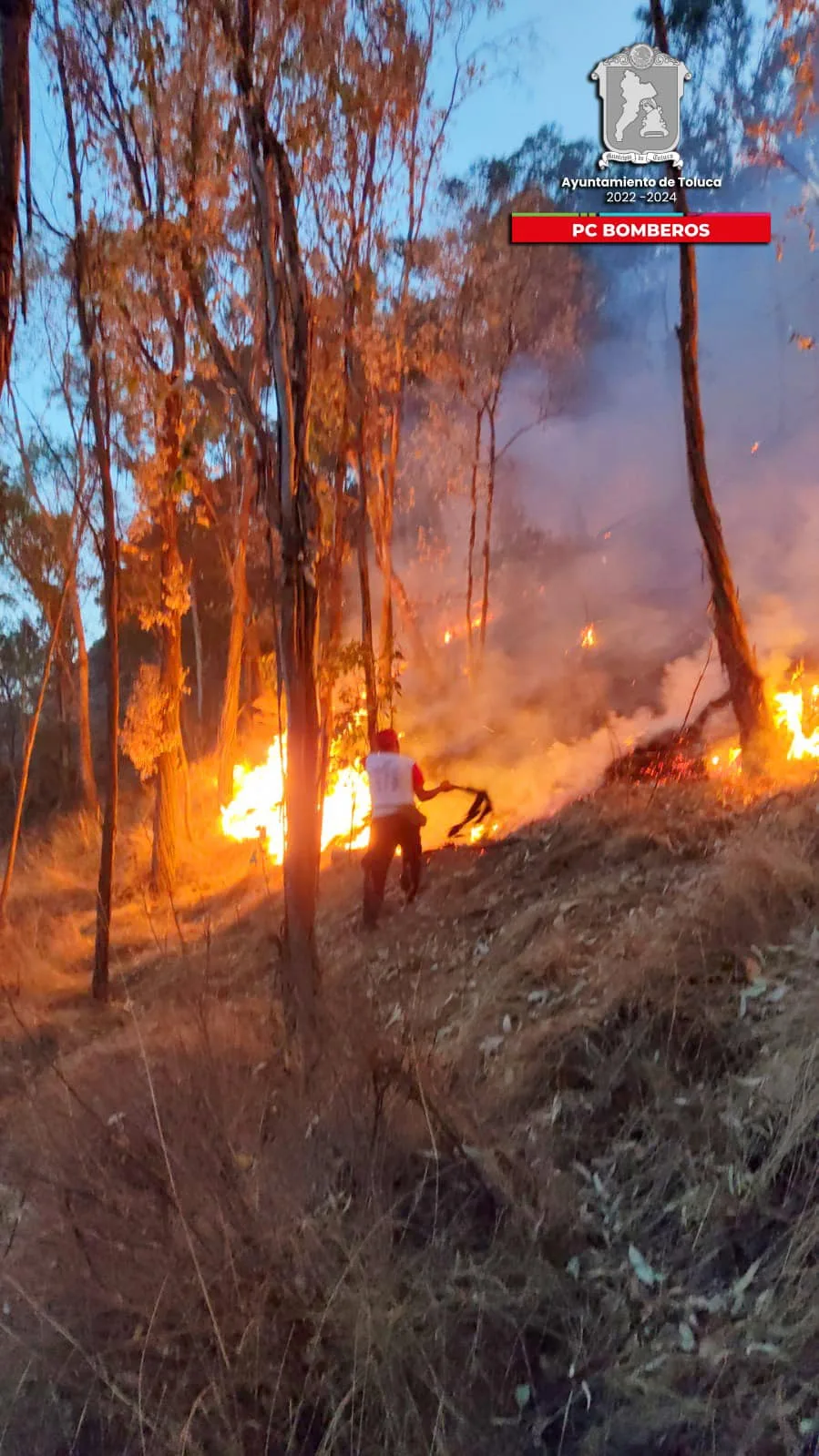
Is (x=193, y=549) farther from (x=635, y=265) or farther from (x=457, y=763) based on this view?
(x=635, y=265)

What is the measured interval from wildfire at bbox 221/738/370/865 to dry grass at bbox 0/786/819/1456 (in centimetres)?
748

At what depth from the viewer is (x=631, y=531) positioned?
24250 mm

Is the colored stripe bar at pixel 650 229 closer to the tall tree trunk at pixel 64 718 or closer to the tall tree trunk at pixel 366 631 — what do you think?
the tall tree trunk at pixel 366 631

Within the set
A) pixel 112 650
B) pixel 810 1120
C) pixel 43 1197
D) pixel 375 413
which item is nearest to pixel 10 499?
pixel 375 413

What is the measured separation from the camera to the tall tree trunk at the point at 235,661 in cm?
1553

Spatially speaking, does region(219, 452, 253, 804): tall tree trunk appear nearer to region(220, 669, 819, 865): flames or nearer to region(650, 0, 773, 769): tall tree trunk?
region(220, 669, 819, 865): flames

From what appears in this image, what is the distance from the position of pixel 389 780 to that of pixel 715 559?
448 cm

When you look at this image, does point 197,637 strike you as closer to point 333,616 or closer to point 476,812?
point 333,616

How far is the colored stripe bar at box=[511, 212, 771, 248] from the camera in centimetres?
959

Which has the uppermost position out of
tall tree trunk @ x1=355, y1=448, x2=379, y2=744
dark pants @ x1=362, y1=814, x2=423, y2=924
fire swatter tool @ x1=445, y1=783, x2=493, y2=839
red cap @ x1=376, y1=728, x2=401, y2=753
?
tall tree trunk @ x1=355, y1=448, x2=379, y2=744

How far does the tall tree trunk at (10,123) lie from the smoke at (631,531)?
928cm

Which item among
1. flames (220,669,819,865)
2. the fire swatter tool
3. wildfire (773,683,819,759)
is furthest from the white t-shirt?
wildfire (773,683,819,759)

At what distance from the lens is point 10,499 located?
57.2 ft

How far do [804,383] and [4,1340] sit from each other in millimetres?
27878
